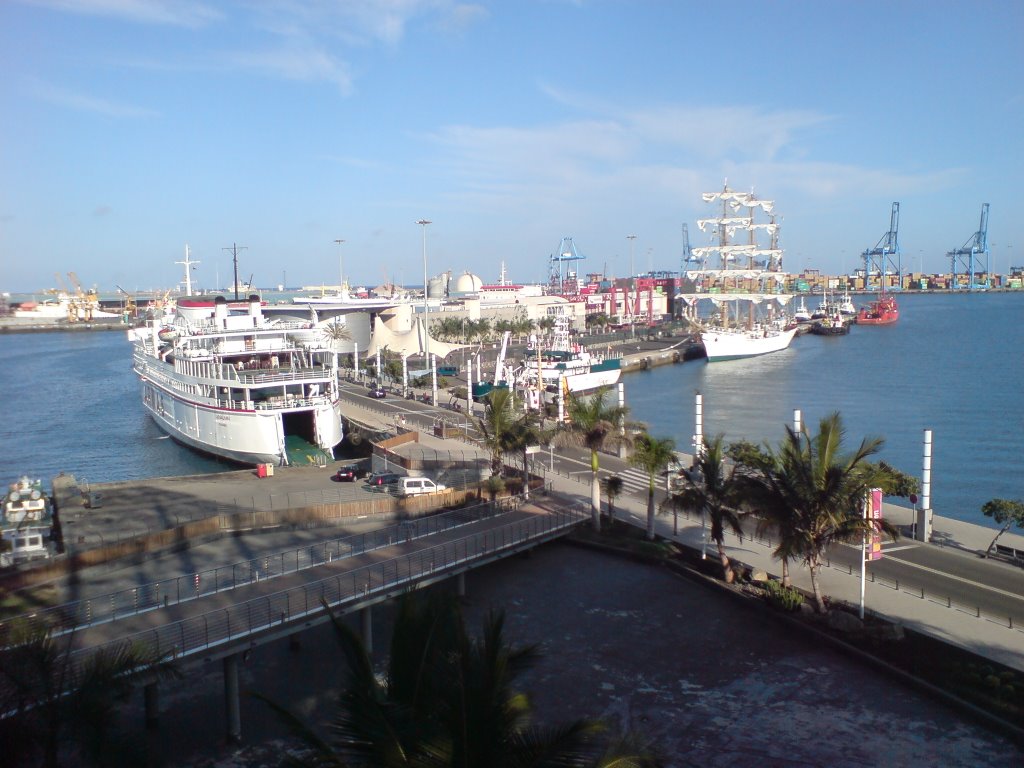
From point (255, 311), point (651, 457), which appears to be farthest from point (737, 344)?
point (651, 457)

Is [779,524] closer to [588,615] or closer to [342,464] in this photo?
[588,615]

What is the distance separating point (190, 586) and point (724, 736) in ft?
22.4

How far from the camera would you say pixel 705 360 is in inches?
2394

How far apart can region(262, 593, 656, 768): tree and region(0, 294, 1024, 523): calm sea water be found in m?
18.7

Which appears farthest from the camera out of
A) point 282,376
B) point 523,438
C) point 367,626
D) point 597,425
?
point 282,376

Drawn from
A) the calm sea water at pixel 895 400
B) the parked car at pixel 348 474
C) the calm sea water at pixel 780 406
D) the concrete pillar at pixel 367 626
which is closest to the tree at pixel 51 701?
the concrete pillar at pixel 367 626

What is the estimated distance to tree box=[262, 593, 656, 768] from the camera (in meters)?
4.16

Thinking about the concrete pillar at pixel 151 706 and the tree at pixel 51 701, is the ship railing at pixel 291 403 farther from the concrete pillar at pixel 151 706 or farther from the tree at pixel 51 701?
the tree at pixel 51 701

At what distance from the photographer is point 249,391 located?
79.9ft

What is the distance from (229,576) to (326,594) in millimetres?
2429

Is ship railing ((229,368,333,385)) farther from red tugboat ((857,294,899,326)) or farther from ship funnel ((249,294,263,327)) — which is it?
red tugboat ((857,294,899,326))

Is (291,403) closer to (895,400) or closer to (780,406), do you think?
(780,406)

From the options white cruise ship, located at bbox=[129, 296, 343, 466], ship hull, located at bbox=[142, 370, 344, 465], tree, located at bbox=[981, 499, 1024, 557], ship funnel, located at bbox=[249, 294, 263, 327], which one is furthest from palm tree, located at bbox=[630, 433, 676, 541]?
ship funnel, located at bbox=[249, 294, 263, 327]

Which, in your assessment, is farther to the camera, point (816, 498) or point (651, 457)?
point (651, 457)
